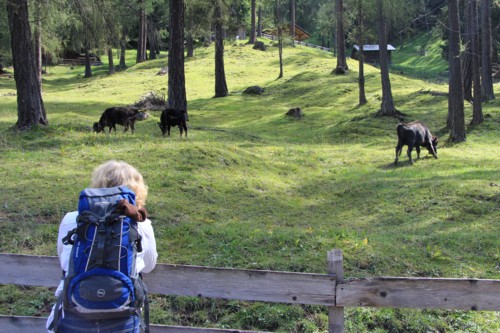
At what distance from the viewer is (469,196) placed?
14.0m

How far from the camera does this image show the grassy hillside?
23.3 ft

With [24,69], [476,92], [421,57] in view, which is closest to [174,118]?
[24,69]

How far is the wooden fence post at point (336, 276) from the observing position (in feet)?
16.2

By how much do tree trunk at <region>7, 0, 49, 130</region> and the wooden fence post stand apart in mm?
15041

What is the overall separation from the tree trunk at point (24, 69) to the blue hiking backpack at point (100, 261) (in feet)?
49.8

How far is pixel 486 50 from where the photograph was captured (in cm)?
3228

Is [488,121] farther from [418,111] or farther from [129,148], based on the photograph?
[129,148]

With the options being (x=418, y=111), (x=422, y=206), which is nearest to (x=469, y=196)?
(x=422, y=206)

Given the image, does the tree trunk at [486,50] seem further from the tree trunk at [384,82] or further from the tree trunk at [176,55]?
the tree trunk at [176,55]

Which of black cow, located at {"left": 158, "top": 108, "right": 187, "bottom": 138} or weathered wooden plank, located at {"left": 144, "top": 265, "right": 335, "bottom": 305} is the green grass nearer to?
black cow, located at {"left": 158, "top": 108, "right": 187, "bottom": 138}

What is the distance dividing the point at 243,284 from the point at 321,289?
2.40 ft

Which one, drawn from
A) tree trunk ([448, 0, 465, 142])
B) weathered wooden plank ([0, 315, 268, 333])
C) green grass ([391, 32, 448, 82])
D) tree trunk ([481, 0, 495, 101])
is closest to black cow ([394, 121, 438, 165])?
tree trunk ([448, 0, 465, 142])

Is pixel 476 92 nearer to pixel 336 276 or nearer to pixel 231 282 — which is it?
pixel 336 276

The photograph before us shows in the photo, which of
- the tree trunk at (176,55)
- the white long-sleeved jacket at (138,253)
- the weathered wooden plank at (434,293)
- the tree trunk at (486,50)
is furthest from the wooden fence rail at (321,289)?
the tree trunk at (486,50)
